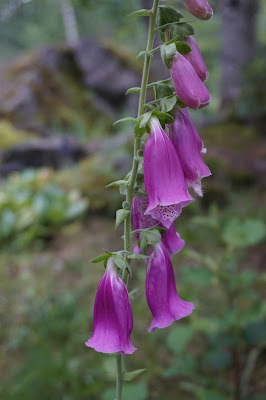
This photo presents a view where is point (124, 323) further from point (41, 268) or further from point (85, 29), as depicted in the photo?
point (85, 29)

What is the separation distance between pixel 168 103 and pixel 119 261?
0.36 m

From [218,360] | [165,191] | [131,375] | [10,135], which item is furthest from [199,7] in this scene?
[10,135]

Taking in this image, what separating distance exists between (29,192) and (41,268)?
1.43 m

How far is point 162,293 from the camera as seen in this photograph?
881 mm

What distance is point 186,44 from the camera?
0.81 m

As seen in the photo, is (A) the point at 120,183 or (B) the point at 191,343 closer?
(A) the point at 120,183

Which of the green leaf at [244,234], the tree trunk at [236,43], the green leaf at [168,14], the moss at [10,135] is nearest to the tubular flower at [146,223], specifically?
the green leaf at [168,14]

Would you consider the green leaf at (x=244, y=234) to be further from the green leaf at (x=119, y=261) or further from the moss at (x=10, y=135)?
the moss at (x=10, y=135)

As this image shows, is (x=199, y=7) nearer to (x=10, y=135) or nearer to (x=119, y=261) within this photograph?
(x=119, y=261)

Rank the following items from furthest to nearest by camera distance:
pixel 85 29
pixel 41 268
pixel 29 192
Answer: pixel 85 29, pixel 29 192, pixel 41 268

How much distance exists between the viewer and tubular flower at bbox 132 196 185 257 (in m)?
0.95

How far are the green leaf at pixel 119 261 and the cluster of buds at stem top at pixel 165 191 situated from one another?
18 millimetres

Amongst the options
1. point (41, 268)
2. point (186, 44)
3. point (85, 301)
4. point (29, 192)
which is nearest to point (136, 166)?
point (186, 44)

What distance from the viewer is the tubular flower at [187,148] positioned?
836 mm
